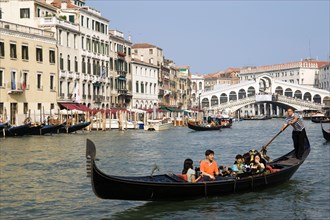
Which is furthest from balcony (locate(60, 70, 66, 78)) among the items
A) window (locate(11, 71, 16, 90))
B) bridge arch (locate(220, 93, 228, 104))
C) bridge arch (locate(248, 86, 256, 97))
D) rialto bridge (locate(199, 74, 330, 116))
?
bridge arch (locate(248, 86, 256, 97))

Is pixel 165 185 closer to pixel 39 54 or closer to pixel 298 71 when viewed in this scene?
pixel 39 54

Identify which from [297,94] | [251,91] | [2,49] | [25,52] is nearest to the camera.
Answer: [2,49]

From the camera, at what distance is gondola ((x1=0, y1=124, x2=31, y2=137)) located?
24.0 meters

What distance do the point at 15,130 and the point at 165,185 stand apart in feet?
54.3

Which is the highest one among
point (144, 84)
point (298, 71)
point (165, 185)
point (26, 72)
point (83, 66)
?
point (298, 71)

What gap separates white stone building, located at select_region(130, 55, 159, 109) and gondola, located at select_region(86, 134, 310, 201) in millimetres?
33757

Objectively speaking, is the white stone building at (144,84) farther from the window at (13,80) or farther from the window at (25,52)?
the window at (13,80)

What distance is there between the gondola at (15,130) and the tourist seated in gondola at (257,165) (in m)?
15.3

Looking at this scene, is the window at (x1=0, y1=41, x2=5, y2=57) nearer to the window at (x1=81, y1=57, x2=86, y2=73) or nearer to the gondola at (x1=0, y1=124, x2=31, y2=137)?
the gondola at (x1=0, y1=124, x2=31, y2=137)

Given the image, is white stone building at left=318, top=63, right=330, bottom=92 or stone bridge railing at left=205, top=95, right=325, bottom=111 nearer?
stone bridge railing at left=205, top=95, right=325, bottom=111

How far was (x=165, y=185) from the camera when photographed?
28.2 feet

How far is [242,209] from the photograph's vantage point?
29.7 feet

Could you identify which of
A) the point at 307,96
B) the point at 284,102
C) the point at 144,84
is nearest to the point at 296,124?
the point at 144,84

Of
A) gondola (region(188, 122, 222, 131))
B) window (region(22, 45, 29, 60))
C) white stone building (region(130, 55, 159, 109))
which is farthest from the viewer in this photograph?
white stone building (region(130, 55, 159, 109))
